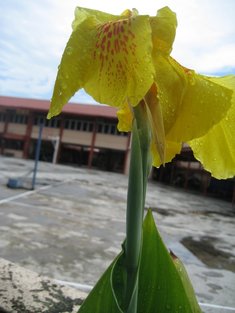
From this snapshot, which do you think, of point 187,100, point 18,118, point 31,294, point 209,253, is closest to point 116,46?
point 187,100

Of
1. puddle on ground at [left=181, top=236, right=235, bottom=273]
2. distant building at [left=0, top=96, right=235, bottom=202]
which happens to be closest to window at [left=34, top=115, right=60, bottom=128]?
distant building at [left=0, top=96, right=235, bottom=202]

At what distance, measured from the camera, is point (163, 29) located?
0.57 meters

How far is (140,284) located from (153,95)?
1.24 ft

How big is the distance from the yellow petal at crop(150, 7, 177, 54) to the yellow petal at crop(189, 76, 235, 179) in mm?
178

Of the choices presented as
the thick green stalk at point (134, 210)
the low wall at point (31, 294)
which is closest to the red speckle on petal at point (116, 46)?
the thick green stalk at point (134, 210)

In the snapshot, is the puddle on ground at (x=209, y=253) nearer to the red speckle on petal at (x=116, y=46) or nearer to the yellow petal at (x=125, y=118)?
the yellow petal at (x=125, y=118)

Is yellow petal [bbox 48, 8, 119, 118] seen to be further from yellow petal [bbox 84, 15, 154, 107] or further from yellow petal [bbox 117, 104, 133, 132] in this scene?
yellow petal [bbox 117, 104, 133, 132]

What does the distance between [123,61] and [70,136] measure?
110ft

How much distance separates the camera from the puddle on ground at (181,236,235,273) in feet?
21.8

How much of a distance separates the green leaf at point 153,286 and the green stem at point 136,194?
55 mm

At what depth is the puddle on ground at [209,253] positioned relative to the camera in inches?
261

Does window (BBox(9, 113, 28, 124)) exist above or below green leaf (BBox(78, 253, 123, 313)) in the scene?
above

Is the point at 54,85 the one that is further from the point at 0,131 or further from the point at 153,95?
the point at 0,131

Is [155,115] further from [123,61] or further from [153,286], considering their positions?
[153,286]
